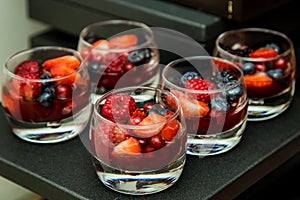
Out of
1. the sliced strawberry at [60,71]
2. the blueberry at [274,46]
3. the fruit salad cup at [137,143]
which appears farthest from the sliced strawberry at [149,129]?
the blueberry at [274,46]

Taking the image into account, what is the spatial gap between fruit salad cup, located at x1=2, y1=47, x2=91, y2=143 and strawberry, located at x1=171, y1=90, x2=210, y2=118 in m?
0.17

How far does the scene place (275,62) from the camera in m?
1.12

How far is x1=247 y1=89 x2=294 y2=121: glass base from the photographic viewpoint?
1.14 metres

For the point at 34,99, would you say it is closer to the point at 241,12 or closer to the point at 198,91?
the point at 198,91

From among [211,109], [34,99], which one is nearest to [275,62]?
[211,109]

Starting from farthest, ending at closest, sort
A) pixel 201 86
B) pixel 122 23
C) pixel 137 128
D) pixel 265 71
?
pixel 122 23, pixel 265 71, pixel 201 86, pixel 137 128

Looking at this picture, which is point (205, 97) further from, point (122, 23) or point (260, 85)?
point (122, 23)

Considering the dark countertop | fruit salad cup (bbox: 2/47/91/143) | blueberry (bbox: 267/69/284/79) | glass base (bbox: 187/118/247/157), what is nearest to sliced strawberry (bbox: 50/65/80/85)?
fruit salad cup (bbox: 2/47/91/143)

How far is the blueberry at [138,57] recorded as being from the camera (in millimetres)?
1149

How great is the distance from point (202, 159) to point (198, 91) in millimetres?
114

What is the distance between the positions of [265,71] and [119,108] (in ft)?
0.95

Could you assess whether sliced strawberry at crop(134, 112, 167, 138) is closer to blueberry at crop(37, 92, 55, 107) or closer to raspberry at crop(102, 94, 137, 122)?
raspberry at crop(102, 94, 137, 122)

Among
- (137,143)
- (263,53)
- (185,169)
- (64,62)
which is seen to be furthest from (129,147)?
(263,53)

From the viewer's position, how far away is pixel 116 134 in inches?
36.5
